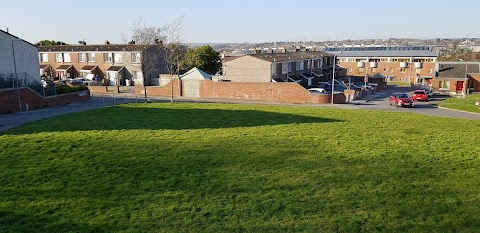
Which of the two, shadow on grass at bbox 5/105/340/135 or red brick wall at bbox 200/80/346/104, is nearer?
shadow on grass at bbox 5/105/340/135

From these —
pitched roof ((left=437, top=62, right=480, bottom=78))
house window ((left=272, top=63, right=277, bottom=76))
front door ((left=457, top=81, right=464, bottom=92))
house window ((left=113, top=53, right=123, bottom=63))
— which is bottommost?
front door ((left=457, top=81, right=464, bottom=92))

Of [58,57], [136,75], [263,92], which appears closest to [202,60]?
[136,75]

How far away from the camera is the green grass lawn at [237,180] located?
32.7 ft

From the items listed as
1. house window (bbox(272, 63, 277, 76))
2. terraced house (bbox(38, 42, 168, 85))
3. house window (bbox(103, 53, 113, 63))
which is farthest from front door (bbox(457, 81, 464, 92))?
house window (bbox(103, 53, 113, 63))

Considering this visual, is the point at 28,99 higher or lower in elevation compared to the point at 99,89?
higher

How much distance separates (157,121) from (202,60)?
47.6 metres

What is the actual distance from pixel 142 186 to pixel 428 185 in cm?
900

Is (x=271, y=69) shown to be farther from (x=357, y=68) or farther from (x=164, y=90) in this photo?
(x=357, y=68)

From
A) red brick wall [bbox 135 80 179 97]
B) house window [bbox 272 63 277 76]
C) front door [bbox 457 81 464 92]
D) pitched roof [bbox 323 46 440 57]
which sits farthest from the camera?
pitched roof [bbox 323 46 440 57]

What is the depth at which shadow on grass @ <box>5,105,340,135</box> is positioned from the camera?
2240cm

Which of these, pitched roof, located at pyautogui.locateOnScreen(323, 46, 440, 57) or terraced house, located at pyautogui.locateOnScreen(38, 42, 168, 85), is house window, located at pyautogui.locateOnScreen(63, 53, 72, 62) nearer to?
terraced house, located at pyautogui.locateOnScreen(38, 42, 168, 85)

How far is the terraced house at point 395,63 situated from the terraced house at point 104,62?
45.9 meters

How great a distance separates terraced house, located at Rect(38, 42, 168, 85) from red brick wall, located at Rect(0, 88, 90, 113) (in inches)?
862

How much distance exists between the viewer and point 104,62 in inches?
2645
